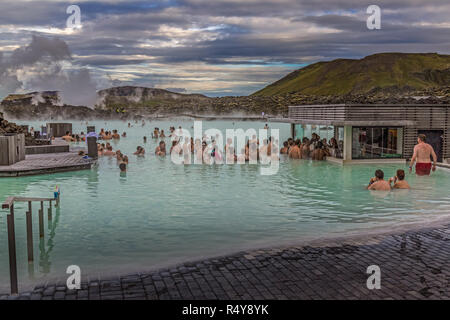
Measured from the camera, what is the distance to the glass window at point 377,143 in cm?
2472

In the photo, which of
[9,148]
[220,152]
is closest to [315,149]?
[220,152]

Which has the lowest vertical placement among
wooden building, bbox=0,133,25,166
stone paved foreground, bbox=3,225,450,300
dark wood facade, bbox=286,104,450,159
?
stone paved foreground, bbox=3,225,450,300

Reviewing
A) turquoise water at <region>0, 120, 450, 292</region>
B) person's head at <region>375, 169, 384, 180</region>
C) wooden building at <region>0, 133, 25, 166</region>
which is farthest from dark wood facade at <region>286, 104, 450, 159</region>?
wooden building at <region>0, 133, 25, 166</region>

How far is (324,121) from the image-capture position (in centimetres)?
2533

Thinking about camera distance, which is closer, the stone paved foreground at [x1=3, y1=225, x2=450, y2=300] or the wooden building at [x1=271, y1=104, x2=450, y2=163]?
the stone paved foreground at [x1=3, y1=225, x2=450, y2=300]

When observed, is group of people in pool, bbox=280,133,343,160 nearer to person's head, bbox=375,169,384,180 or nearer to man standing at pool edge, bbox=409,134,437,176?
man standing at pool edge, bbox=409,134,437,176

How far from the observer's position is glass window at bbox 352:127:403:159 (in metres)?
24.7

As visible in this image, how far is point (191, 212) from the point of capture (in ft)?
43.7

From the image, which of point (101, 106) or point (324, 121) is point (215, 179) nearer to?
point (324, 121)

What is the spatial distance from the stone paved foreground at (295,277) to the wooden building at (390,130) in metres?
16.7

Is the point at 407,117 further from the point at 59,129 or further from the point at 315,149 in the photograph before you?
the point at 59,129

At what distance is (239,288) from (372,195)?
10.7 m

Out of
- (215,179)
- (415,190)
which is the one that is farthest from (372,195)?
(215,179)
